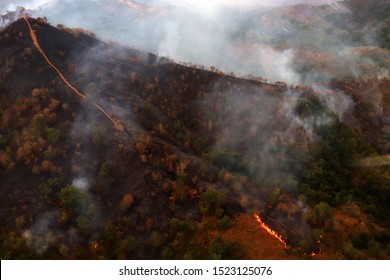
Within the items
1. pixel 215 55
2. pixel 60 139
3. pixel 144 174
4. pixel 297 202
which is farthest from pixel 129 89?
pixel 215 55

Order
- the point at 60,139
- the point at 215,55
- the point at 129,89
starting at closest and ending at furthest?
1. the point at 60,139
2. the point at 129,89
3. the point at 215,55

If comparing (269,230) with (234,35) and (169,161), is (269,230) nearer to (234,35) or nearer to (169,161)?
(169,161)

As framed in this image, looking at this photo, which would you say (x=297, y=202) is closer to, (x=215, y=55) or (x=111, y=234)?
(x=111, y=234)

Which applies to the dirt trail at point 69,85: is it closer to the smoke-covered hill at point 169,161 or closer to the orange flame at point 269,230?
the smoke-covered hill at point 169,161

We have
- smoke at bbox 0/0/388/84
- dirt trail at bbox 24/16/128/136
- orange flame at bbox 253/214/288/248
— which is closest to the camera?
orange flame at bbox 253/214/288/248

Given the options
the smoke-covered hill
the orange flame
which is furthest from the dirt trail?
the orange flame

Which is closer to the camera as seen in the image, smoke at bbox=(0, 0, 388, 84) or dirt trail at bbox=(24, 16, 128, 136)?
dirt trail at bbox=(24, 16, 128, 136)

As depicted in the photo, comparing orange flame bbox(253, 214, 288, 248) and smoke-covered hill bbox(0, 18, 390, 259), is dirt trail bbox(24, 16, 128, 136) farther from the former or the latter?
orange flame bbox(253, 214, 288, 248)

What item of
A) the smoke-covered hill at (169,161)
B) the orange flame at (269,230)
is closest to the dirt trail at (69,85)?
the smoke-covered hill at (169,161)
